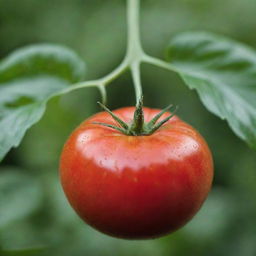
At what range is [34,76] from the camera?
4.31 feet

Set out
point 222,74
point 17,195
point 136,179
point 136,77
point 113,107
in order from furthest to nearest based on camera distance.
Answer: point 113,107, point 17,195, point 222,74, point 136,77, point 136,179

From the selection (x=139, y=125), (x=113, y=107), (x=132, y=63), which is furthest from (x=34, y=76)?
(x=113, y=107)

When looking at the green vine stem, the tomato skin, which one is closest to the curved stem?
the green vine stem

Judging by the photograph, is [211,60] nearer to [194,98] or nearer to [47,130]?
[47,130]

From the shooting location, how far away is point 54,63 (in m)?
1.33

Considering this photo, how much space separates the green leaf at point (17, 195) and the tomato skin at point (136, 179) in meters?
0.66

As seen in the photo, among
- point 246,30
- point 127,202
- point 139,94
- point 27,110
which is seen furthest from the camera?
point 246,30

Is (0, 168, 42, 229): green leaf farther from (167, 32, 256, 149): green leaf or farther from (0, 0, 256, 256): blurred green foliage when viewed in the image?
(167, 32, 256, 149): green leaf

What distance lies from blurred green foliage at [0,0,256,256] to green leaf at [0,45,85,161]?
53cm

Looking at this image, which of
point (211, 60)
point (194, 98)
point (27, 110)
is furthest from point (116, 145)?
point (194, 98)

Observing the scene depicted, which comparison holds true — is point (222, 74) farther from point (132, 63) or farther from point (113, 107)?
point (113, 107)

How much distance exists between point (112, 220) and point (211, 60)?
0.52 metres

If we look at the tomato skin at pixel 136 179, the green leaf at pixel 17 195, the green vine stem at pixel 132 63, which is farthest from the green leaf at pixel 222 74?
A: the green leaf at pixel 17 195

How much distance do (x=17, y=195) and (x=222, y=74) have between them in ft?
2.57
